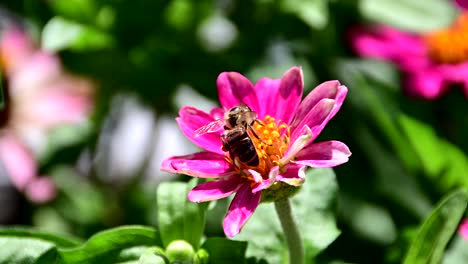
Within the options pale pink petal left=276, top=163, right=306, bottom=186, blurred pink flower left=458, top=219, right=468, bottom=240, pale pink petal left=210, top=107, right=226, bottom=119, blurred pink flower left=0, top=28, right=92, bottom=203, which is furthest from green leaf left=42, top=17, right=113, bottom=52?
blurred pink flower left=458, top=219, right=468, bottom=240

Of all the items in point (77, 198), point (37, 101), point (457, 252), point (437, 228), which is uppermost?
point (37, 101)

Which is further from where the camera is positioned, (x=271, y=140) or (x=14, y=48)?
(x=14, y=48)

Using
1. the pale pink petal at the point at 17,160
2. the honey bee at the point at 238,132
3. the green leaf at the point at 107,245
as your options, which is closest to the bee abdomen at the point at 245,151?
the honey bee at the point at 238,132

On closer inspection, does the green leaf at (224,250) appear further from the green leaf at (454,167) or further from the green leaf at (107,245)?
the green leaf at (454,167)

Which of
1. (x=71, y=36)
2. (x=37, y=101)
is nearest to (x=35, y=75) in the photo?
(x=37, y=101)

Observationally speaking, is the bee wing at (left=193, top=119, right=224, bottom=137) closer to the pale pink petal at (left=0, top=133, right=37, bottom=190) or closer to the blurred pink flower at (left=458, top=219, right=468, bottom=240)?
the blurred pink flower at (left=458, top=219, right=468, bottom=240)

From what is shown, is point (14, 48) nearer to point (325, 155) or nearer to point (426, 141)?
point (426, 141)
